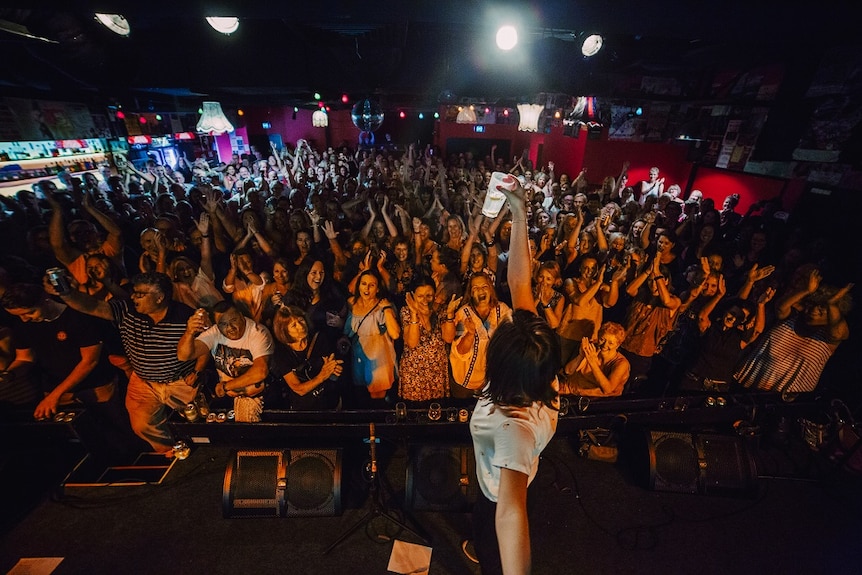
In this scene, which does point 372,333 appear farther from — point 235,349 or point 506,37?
point 506,37

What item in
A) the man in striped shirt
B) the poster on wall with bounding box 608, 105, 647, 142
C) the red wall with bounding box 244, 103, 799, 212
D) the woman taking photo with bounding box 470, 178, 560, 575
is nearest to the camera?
the woman taking photo with bounding box 470, 178, 560, 575

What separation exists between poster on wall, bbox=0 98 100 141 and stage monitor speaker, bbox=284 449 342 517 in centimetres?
872

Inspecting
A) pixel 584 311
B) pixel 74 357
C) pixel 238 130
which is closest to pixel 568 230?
pixel 584 311

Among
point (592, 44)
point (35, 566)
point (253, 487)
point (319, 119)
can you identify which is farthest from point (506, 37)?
point (319, 119)

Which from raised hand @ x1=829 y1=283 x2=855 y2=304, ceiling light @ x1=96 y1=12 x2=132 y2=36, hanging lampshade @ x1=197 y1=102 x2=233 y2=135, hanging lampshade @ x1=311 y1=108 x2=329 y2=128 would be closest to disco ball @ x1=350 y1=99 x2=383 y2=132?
hanging lampshade @ x1=197 y1=102 x2=233 y2=135

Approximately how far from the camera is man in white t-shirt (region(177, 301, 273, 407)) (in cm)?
253

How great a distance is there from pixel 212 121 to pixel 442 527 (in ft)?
21.5

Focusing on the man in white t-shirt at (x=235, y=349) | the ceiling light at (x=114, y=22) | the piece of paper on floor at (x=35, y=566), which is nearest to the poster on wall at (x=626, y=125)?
the ceiling light at (x=114, y=22)

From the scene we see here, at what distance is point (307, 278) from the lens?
3.45 meters

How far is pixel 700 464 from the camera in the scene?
2.84 m

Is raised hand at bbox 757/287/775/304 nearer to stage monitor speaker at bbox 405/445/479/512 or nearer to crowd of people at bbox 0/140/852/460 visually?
crowd of people at bbox 0/140/852/460

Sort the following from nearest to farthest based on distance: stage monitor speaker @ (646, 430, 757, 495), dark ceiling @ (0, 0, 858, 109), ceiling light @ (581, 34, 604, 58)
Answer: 1. stage monitor speaker @ (646, 430, 757, 495)
2. dark ceiling @ (0, 0, 858, 109)
3. ceiling light @ (581, 34, 604, 58)

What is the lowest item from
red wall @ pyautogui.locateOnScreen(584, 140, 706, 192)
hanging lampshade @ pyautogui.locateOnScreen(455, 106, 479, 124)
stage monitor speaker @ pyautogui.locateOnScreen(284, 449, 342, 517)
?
stage monitor speaker @ pyautogui.locateOnScreen(284, 449, 342, 517)

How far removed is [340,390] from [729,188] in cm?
898
